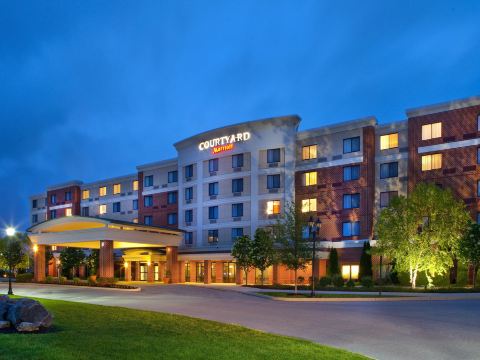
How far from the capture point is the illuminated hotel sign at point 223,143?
53.1 metres

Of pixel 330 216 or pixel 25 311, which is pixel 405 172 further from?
pixel 25 311

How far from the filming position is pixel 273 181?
51125 millimetres

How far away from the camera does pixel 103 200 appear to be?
72.8 meters

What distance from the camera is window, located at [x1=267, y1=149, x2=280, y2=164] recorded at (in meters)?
51.1

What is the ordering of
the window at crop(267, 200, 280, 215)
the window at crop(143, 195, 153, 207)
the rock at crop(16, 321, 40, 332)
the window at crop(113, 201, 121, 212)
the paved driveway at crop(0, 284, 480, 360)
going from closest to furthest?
1. the paved driveway at crop(0, 284, 480, 360)
2. the rock at crop(16, 321, 40, 332)
3. the window at crop(267, 200, 280, 215)
4. the window at crop(143, 195, 153, 207)
5. the window at crop(113, 201, 121, 212)

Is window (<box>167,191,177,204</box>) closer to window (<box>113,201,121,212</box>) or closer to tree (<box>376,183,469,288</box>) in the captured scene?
window (<box>113,201,121,212</box>)

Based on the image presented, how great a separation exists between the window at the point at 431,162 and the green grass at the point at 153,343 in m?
31.2

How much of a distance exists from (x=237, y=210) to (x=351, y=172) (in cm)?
1359

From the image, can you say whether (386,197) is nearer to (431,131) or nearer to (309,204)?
(431,131)

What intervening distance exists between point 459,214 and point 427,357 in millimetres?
26118

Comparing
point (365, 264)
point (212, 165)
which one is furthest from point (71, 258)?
point (365, 264)

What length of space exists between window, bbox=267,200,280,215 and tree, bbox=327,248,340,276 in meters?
8.05

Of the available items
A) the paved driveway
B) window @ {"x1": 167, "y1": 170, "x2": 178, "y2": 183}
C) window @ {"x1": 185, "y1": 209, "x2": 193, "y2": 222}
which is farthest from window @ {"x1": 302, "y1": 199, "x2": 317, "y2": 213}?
the paved driveway

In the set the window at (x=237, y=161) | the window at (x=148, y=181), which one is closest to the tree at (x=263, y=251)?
the window at (x=237, y=161)
